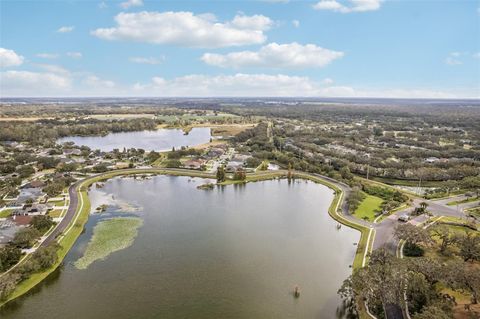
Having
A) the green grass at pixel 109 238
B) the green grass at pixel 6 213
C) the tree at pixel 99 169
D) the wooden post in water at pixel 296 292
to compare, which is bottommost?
the wooden post in water at pixel 296 292

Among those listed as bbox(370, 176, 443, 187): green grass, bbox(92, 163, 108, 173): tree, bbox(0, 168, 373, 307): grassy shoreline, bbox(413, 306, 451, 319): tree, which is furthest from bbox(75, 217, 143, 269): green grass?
bbox(370, 176, 443, 187): green grass

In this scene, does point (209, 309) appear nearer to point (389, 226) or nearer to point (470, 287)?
point (470, 287)

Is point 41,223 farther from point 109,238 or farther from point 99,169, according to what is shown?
point 99,169

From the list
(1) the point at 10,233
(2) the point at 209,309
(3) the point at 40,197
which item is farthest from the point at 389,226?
(3) the point at 40,197

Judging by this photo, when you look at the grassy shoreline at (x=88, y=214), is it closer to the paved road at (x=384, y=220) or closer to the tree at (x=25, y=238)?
the paved road at (x=384, y=220)

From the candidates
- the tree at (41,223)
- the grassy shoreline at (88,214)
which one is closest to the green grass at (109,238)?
the grassy shoreline at (88,214)

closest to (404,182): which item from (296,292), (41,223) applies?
(296,292)
